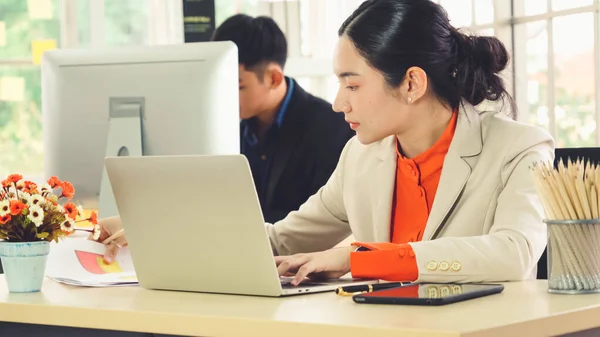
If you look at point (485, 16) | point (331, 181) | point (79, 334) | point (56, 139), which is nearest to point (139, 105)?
point (56, 139)

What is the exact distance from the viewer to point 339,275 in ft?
5.71

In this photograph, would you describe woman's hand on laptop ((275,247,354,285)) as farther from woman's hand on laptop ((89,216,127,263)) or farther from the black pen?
woman's hand on laptop ((89,216,127,263))

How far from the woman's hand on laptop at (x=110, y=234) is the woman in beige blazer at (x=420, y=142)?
1.17 ft

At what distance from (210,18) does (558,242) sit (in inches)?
144

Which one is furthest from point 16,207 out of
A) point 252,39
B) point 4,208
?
point 252,39

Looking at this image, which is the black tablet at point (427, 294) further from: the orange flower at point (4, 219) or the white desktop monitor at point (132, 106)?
the white desktop monitor at point (132, 106)

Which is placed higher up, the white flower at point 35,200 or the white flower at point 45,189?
the white flower at point 45,189

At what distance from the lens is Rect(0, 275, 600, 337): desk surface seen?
3.98 feet

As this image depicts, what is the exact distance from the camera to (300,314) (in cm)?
133

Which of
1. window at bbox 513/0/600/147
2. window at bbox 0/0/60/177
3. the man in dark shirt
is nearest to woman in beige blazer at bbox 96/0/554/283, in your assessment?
the man in dark shirt

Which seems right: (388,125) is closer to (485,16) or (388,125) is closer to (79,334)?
(79,334)

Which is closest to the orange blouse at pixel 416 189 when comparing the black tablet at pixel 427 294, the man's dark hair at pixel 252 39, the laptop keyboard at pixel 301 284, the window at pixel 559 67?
the laptop keyboard at pixel 301 284

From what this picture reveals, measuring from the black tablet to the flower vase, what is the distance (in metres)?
0.59

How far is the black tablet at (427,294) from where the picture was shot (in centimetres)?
136
